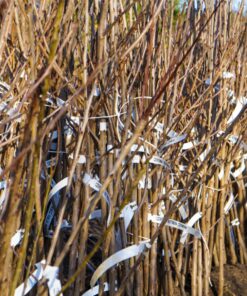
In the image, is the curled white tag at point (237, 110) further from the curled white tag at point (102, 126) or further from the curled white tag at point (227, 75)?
the curled white tag at point (102, 126)

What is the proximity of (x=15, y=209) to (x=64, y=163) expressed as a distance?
42.5 inches

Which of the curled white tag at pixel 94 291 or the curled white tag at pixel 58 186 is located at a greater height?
the curled white tag at pixel 58 186

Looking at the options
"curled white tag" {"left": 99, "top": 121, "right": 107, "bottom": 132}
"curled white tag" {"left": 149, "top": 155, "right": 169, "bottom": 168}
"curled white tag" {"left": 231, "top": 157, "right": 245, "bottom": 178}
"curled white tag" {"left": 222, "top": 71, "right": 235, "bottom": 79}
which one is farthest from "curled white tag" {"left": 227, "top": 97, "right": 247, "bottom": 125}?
"curled white tag" {"left": 99, "top": 121, "right": 107, "bottom": 132}

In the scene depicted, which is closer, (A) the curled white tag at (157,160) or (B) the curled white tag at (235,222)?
(A) the curled white tag at (157,160)

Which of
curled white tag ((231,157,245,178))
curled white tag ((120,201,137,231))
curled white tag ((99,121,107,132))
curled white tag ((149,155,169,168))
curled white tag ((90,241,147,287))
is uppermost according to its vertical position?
curled white tag ((231,157,245,178))

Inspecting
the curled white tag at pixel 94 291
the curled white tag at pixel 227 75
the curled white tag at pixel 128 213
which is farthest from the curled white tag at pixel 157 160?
the curled white tag at pixel 227 75

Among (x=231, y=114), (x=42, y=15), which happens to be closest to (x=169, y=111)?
(x=42, y=15)

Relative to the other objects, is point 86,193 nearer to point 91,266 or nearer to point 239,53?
point 91,266

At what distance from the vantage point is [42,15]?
2.03m

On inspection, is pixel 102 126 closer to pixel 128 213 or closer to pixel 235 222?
pixel 128 213

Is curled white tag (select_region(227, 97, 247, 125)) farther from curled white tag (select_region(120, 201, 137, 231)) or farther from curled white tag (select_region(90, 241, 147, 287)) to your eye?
curled white tag (select_region(90, 241, 147, 287))

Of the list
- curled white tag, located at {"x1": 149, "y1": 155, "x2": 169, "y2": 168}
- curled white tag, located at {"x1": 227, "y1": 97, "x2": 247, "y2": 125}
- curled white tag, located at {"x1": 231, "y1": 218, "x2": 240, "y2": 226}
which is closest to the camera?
curled white tag, located at {"x1": 149, "y1": 155, "x2": 169, "y2": 168}

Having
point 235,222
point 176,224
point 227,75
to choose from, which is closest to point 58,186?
point 176,224

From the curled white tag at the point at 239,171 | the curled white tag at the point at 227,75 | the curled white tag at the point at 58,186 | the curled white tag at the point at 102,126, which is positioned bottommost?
the curled white tag at the point at 58,186
